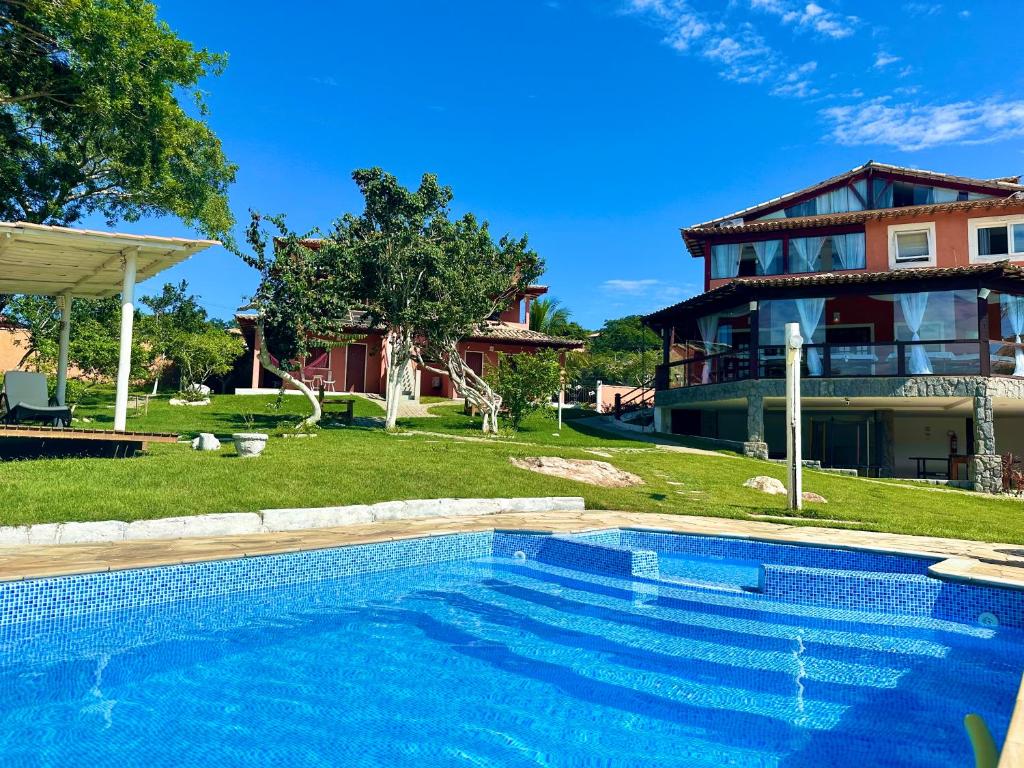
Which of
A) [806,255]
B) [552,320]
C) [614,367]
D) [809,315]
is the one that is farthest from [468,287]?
[552,320]

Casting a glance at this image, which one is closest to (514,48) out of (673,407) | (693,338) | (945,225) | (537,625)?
(693,338)

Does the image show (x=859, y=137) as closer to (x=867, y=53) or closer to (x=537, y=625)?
(x=867, y=53)

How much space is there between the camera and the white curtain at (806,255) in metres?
24.2

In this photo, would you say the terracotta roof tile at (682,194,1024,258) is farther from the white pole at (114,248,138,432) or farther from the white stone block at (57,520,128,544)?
the white stone block at (57,520,128,544)

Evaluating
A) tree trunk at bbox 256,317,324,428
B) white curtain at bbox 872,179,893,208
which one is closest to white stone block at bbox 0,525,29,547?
tree trunk at bbox 256,317,324,428

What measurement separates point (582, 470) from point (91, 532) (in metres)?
8.45

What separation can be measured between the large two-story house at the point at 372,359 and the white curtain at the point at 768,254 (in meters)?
8.94

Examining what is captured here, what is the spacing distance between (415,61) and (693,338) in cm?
1519

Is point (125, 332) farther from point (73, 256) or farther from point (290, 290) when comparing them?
point (290, 290)

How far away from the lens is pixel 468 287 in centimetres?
1811

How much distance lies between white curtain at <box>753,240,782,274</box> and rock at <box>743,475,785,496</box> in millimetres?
13128

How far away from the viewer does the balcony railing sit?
17875 millimetres

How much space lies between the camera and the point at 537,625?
5.91 meters

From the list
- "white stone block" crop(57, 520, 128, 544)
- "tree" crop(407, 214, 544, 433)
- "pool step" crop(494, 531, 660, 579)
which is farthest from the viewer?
"tree" crop(407, 214, 544, 433)
